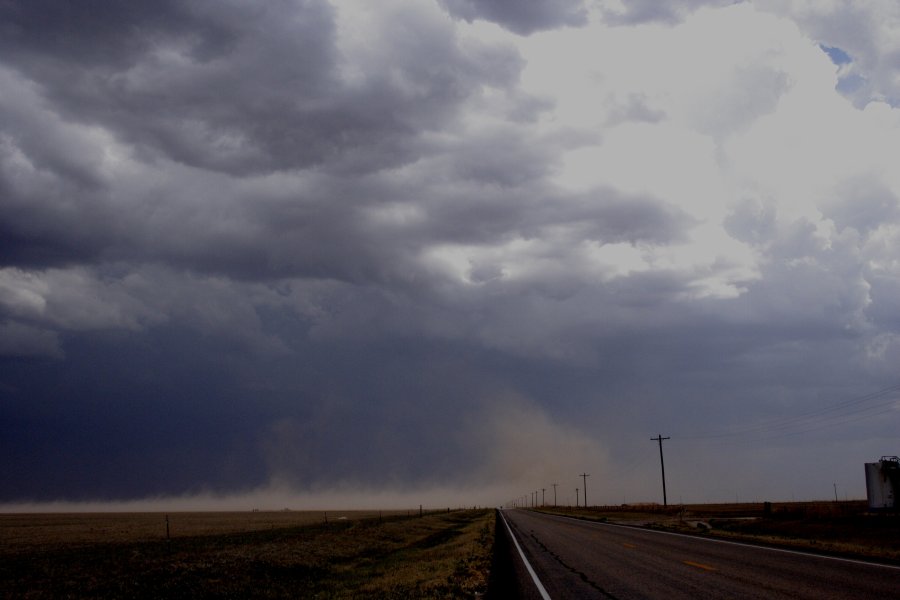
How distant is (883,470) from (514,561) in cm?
4391

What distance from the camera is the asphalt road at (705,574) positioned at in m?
14.8

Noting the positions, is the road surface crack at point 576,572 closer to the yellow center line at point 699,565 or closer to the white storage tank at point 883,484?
the yellow center line at point 699,565

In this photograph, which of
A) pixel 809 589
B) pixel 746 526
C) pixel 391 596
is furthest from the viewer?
pixel 746 526

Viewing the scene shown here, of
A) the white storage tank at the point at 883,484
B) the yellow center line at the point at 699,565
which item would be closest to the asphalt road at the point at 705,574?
the yellow center line at the point at 699,565

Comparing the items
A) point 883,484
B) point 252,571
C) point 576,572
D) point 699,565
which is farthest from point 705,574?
point 883,484

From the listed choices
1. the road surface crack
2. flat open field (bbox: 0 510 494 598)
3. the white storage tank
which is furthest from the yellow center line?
the white storage tank

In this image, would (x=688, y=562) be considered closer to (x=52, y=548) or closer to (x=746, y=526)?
(x=746, y=526)

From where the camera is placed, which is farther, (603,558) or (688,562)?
(603,558)

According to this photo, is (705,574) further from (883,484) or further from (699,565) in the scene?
(883,484)

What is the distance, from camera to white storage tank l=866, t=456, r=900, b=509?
5400cm

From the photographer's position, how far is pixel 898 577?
1662 cm

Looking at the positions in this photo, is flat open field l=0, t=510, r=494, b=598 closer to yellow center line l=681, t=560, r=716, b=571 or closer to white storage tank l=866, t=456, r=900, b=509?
yellow center line l=681, t=560, r=716, b=571

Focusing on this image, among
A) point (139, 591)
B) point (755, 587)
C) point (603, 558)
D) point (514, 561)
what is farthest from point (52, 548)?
point (755, 587)

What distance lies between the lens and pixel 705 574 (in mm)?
18172
